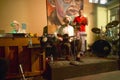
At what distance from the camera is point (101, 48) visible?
4441mm

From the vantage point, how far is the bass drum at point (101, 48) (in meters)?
4.33

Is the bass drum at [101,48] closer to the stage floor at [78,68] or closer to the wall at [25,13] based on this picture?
the stage floor at [78,68]

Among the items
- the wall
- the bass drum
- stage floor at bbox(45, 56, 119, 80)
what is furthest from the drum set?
the wall

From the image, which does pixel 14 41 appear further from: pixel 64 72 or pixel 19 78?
pixel 64 72

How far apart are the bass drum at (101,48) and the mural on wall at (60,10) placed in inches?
47.8

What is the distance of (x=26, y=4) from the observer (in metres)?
4.66

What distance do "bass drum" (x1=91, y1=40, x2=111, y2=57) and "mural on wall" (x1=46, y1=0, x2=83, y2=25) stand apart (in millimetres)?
1215

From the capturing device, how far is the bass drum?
4.33 meters

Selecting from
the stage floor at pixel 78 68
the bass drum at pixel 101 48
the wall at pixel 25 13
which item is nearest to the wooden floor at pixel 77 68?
the stage floor at pixel 78 68

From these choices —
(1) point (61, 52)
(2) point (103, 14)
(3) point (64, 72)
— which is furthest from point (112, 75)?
(2) point (103, 14)

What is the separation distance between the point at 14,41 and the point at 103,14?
3.66 meters

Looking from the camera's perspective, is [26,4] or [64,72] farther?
[26,4]

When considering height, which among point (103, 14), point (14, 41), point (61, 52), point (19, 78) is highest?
point (103, 14)

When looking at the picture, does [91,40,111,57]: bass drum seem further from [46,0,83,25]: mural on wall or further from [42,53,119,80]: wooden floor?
[46,0,83,25]: mural on wall
